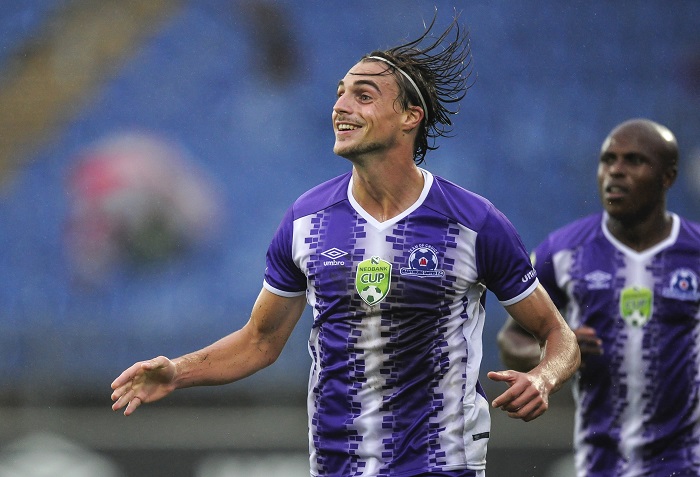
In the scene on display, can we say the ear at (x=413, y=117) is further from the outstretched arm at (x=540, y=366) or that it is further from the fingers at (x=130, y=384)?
the fingers at (x=130, y=384)

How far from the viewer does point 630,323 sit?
19.2 feet

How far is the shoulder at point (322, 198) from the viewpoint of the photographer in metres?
4.56

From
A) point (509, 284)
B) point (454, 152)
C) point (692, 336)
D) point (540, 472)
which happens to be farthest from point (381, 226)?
point (454, 152)

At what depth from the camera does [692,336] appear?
19.1ft

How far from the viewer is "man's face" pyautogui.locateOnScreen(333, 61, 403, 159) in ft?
14.7

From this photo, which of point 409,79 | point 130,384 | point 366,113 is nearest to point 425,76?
point 409,79

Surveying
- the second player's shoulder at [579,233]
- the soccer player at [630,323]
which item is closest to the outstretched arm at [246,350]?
→ the soccer player at [630,323]

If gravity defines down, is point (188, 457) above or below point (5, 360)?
below

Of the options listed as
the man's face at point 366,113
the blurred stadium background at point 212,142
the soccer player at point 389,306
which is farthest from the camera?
the blurred stadium background at point 212,142

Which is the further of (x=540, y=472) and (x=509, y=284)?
(x=540, y=472)

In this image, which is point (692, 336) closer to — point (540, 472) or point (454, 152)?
point (540, 472)

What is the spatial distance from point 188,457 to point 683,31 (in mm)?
6807

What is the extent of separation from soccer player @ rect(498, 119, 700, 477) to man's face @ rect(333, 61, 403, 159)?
165 centimetres

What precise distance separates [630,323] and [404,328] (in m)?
1.96
